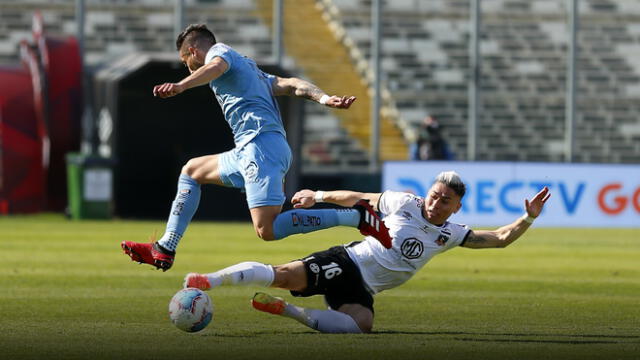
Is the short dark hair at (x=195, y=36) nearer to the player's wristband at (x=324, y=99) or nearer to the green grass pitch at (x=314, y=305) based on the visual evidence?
the player's wristband at (x=324, y=99)

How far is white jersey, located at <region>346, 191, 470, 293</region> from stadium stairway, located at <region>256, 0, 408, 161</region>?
2334 cm

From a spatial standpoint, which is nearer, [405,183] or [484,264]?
[484,264]

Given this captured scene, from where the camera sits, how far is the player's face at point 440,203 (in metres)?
9.38

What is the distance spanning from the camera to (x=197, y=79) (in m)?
9.23

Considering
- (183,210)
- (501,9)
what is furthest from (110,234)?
(501,9)

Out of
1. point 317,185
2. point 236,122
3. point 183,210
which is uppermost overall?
point 236,122

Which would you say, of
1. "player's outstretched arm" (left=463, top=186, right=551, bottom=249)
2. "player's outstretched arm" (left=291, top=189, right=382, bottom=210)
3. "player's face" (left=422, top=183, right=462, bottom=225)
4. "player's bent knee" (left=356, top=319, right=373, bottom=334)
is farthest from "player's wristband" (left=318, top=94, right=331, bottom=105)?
"player's bent knee" (left=356, top=319, right=373, bottom=334)

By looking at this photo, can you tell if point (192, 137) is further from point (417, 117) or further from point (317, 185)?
point (417, 117)

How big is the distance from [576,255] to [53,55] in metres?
14.1

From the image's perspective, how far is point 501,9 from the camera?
3547 centimetres

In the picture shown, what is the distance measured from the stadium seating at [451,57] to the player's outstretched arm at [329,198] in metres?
22.8

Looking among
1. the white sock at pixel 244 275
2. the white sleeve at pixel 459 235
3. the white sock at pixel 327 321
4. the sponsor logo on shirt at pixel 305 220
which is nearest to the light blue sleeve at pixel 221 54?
the sponsor logo on shirt at pixel 305 220

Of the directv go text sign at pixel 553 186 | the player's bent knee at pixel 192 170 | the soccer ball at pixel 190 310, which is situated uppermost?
the player's bent knee at pixel 192 170

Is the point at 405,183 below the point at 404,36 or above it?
below
